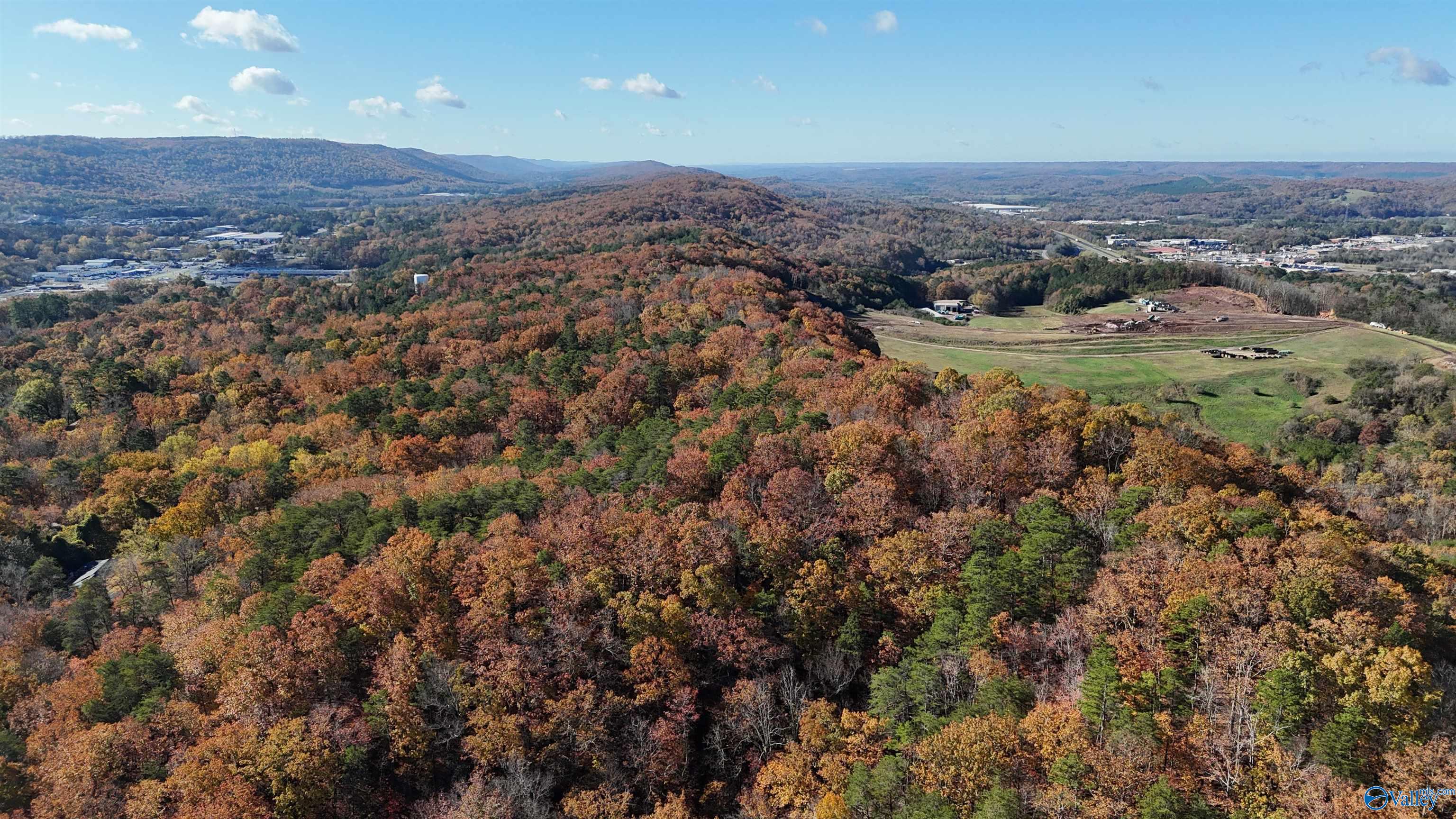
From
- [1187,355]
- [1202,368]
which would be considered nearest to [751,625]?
[1202,368]

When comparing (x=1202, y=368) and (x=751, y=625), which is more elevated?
(x=1202, y=368)

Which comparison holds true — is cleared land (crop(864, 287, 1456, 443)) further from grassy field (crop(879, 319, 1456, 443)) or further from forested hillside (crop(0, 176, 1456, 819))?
forested hillside (crop(0, 176, 1456, 819))

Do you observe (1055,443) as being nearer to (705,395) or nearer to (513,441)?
(705,395)

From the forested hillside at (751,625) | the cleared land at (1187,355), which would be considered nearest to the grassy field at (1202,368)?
the cleared land at (1187,355)

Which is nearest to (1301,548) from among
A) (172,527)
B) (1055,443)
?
(1055,443)

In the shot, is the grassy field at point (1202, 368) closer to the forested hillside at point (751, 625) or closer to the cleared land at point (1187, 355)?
the cleared land at point (1187, 355)

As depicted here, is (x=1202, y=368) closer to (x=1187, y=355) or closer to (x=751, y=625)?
(x=1187, y=355)
